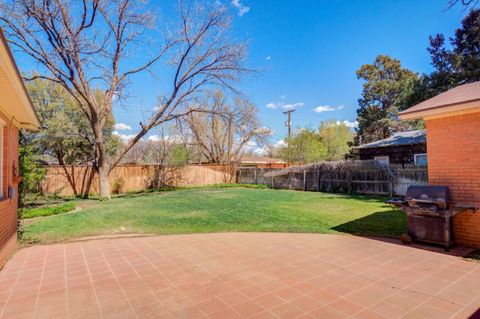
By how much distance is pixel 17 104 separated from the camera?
4160 millimetres

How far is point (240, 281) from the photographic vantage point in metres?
3.36

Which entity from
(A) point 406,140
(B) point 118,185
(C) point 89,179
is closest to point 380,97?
(A) point 406,140

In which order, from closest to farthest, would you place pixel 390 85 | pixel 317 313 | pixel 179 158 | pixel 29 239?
pixel 317 313
pixel 29 239
pixel 390 85
pixel 179 158

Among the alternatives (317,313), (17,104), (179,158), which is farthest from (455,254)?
(179,158)

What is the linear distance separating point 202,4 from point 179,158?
1940 centimetres

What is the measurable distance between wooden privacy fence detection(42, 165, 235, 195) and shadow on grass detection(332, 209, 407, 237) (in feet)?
49.1

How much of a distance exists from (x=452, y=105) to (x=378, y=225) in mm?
3084

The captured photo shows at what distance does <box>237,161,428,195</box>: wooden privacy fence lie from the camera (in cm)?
1255

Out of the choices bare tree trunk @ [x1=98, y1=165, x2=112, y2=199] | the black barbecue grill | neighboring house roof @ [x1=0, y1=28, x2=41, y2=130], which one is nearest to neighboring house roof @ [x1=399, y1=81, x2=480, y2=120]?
the black barbecue grill

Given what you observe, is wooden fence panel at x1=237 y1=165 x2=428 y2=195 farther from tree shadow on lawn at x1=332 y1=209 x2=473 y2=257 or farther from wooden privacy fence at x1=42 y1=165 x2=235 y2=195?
tree shadow on lawn at x1=332 y1=209 x2=473 y2=257

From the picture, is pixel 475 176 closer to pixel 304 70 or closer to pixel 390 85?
pixel 304 70

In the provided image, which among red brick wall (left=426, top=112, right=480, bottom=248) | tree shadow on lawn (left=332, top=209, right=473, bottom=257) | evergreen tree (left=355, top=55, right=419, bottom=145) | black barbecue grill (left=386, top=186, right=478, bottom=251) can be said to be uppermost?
evergreen tree (left=355, top=55, right=419, bottom=145)

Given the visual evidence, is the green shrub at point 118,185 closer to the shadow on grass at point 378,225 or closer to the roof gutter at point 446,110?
the shadow on grass at point 378,225

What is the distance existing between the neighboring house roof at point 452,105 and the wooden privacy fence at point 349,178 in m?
7.89
